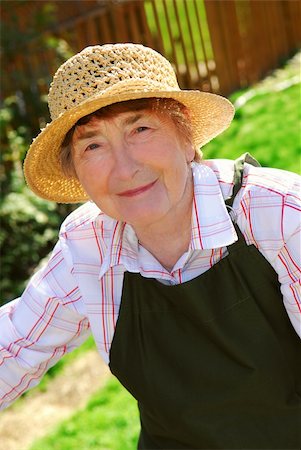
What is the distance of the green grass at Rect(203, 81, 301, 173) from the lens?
6.24 metres

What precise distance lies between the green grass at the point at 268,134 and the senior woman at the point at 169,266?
379 cm

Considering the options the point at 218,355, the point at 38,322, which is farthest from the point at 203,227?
the point at 38,322

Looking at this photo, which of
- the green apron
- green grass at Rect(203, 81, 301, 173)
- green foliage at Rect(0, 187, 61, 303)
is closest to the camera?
the green apron

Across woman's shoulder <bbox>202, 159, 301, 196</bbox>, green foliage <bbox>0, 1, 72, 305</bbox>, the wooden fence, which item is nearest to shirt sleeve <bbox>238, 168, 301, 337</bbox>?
woman's shoulder <bbox>202, 159, 301, 196</bbox>

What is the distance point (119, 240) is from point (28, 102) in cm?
451

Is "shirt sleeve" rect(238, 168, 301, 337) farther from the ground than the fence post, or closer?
farther from the ground

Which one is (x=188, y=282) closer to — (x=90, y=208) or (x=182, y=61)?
(x=90, y=208)

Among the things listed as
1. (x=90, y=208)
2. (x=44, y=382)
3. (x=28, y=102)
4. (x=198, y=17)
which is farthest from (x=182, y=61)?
(x=90, y=208)

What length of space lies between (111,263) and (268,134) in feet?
15.8

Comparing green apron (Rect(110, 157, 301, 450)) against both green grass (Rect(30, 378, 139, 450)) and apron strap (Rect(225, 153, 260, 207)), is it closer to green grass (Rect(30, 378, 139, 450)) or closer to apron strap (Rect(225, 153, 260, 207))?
apron strap (Rect(225, 153, 260, 207))

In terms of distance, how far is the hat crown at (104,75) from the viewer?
2010mm

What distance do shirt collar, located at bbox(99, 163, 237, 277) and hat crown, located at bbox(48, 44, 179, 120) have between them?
28cm

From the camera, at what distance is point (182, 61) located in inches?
340

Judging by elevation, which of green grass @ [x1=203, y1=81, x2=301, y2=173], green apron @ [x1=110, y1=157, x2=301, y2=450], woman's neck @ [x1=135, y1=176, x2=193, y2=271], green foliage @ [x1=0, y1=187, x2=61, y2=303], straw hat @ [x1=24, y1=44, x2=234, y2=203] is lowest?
green grass @ [x1=203, y1=81, x2=301, y2=173]
